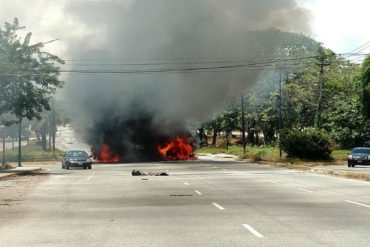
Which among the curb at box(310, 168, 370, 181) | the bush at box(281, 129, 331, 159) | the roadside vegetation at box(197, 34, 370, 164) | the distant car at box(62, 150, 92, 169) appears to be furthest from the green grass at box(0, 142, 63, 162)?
the curb at box(310, 168, 370, 181)

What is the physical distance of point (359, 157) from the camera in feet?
155

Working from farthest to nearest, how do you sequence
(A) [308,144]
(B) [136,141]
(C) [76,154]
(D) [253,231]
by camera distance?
(B) [136,141], (A) [308,144], (C) [76,154], (D) [253,231]

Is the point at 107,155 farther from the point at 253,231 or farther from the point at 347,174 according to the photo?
the point at 253,231

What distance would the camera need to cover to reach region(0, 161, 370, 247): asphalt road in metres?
10.2

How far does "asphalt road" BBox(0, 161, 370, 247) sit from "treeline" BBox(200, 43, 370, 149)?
4982cm

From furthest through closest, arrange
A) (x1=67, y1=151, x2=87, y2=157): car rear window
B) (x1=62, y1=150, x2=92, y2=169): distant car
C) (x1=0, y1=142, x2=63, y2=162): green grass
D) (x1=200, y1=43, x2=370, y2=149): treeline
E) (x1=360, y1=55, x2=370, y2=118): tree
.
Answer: (x1=0, y1=142, x2=63, y2=162): green grass < (x1=200, y1=43, x2=370, y2=149): treeline < (x1=360, y1=55, x2=370, y2=118): tree < (x1=67, y1=151, x2=87, y2=157): car rear window < (x1=62, y1=150, x2=92, y2=169): distant car

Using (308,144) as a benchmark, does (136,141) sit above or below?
above

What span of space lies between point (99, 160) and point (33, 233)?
56.4m

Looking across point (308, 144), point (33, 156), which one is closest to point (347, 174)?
point (308, 144)

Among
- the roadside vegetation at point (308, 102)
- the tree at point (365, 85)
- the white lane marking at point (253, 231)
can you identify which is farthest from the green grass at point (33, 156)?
the white lane marking at point (253, 231)

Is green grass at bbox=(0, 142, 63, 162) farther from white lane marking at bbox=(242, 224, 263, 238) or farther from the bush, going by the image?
white lane marking at bbox=(242, 224, 263, 238)

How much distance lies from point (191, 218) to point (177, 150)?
53836 mm

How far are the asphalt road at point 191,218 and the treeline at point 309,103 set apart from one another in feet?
163

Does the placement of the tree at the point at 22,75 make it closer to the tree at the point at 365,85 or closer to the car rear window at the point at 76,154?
the car rear window at the point at 76,154
